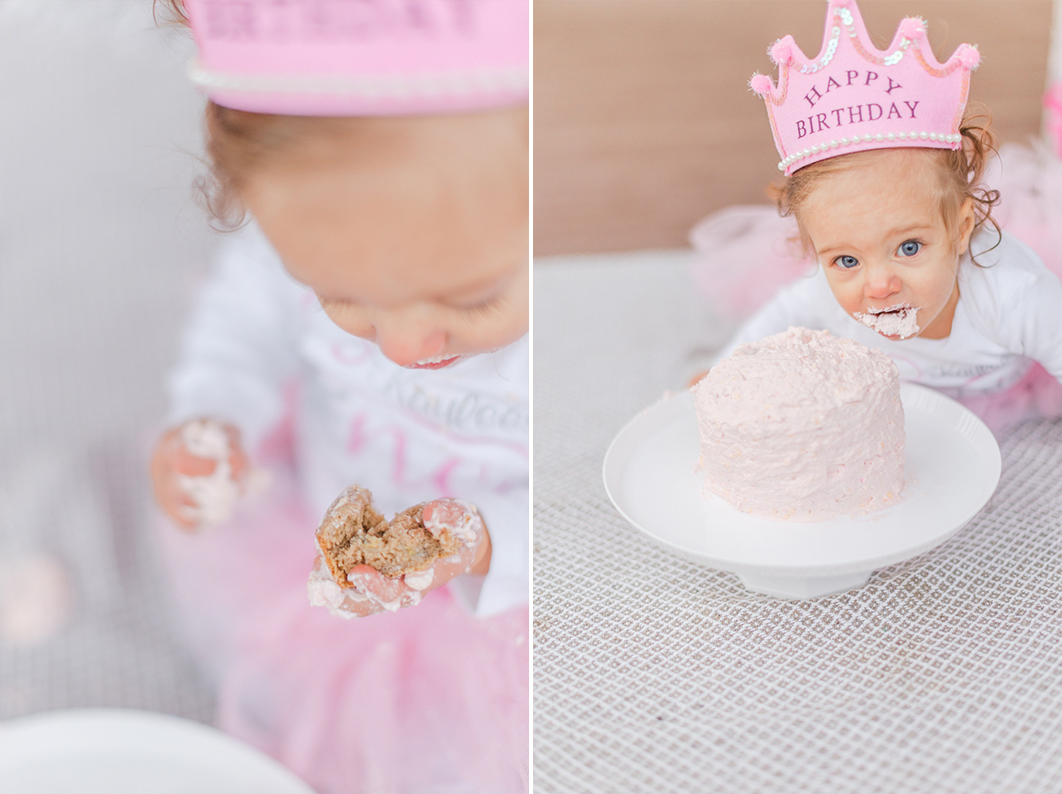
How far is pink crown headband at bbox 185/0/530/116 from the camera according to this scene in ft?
1.07

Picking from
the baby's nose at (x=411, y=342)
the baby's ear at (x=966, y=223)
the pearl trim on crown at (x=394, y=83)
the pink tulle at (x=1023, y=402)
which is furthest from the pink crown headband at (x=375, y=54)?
the pink tulle at (x=1023, y=402)

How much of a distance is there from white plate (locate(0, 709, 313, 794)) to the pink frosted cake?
34cm

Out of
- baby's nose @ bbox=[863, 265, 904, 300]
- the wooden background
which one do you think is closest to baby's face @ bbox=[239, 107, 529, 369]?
baby's nose @ bbox=[863, 265, 904, 300]

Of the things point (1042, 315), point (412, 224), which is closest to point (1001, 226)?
point (1042, 315)

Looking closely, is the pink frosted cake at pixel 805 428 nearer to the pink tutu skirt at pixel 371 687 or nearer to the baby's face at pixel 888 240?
the baby's face at pixel 888 240

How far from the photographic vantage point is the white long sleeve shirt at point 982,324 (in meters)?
0.54

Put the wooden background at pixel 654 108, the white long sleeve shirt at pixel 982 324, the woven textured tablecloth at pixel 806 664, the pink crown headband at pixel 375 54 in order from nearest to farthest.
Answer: the pink crown headband at pixel 375 54 < the woven textured tablecloth at pixel 806 664 < the white long sleeve shirt at pixel 982 324 < the wooden background at pixel 654 108

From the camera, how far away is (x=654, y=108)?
1.16 metres

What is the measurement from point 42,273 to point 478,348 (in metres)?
0.41

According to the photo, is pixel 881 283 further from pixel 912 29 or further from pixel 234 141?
pixel 234 141

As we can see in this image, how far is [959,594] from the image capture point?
53 cm

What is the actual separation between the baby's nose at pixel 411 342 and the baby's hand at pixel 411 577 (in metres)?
0.09

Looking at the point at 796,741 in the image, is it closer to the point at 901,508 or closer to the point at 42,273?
the point at 901,508

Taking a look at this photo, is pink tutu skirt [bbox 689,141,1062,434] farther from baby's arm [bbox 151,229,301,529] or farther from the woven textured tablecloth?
baby's arm [bbox 151,229,301,529]
